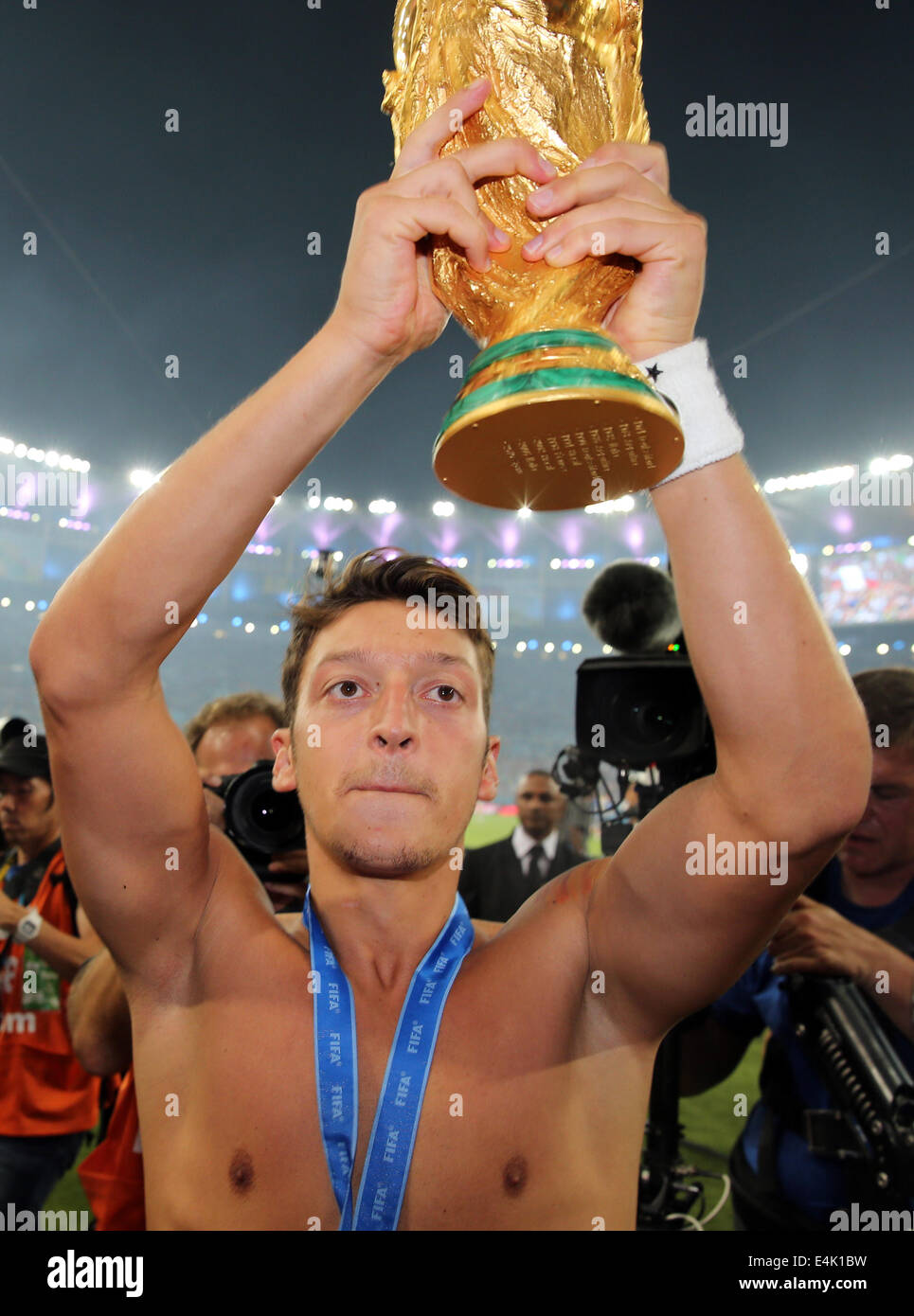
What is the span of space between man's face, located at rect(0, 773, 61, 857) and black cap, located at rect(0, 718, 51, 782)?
0.10 feet

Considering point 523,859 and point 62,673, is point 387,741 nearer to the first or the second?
point 62,673

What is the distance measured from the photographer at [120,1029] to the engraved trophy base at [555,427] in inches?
45.3

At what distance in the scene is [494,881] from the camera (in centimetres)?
494

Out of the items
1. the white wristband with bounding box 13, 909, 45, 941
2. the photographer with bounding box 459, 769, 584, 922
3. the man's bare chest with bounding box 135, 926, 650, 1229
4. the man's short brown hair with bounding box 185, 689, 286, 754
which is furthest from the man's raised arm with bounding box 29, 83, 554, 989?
the photographer with bounding box 459, 769, 584, 922

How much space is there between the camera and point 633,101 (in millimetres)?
1113

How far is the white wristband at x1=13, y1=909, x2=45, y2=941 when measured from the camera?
2934 mm

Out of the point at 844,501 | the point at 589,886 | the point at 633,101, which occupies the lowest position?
the point at 589,886

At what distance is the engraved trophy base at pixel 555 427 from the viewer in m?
0.83

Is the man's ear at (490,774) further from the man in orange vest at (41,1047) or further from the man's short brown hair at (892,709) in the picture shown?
the man in orange vest at (41,1047)

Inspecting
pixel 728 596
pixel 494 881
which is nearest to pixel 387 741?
pixel 728 596

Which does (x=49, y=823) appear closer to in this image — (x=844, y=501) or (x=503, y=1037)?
(x=503, y=1037)
